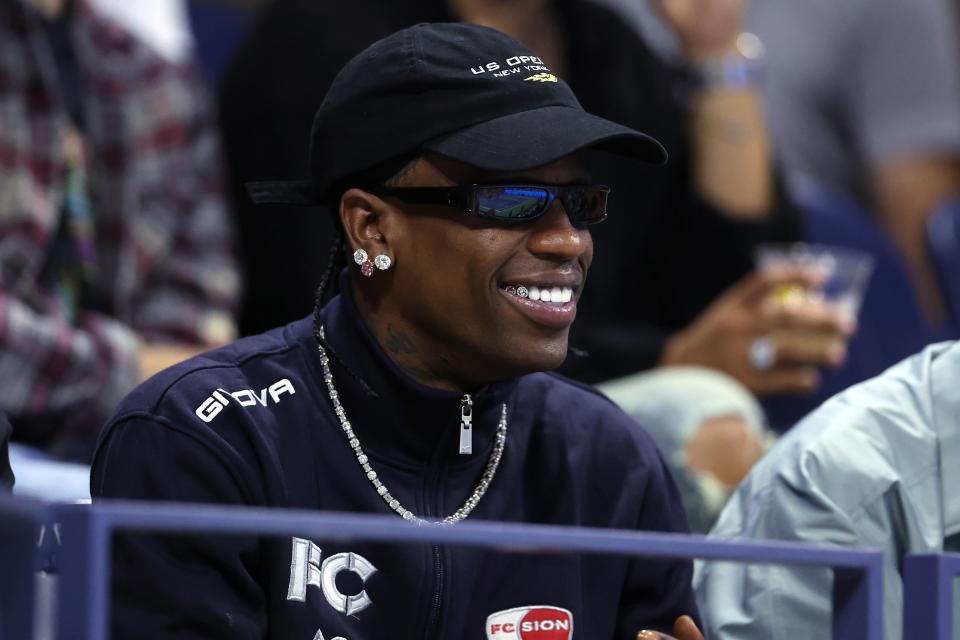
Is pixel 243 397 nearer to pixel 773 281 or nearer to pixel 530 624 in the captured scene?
pixel 530 624

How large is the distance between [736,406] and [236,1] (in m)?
2.51

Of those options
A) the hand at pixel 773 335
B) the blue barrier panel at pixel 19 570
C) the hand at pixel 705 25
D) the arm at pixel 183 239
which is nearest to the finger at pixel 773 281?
the hand at pixel 773 335

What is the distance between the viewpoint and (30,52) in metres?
3.27

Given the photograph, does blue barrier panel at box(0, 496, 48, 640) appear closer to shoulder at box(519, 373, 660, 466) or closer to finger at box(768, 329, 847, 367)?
shoulder at box(519, 373, 660, 466)

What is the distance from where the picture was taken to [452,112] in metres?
2.08

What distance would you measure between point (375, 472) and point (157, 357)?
4.34 ft

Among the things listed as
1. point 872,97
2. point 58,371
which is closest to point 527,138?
point 58,371

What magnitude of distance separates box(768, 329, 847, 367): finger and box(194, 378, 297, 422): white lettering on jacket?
6.10ft

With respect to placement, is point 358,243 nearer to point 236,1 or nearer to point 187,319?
point 187,319

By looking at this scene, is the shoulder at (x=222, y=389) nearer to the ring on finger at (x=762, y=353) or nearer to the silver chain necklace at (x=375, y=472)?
the silver chain necklace at (x=375, y=472)

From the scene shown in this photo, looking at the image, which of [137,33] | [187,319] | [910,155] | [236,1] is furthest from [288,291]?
[910,155]

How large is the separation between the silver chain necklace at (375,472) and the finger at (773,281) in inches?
64.8

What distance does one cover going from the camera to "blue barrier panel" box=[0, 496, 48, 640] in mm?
1376

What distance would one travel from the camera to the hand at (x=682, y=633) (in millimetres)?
2160
